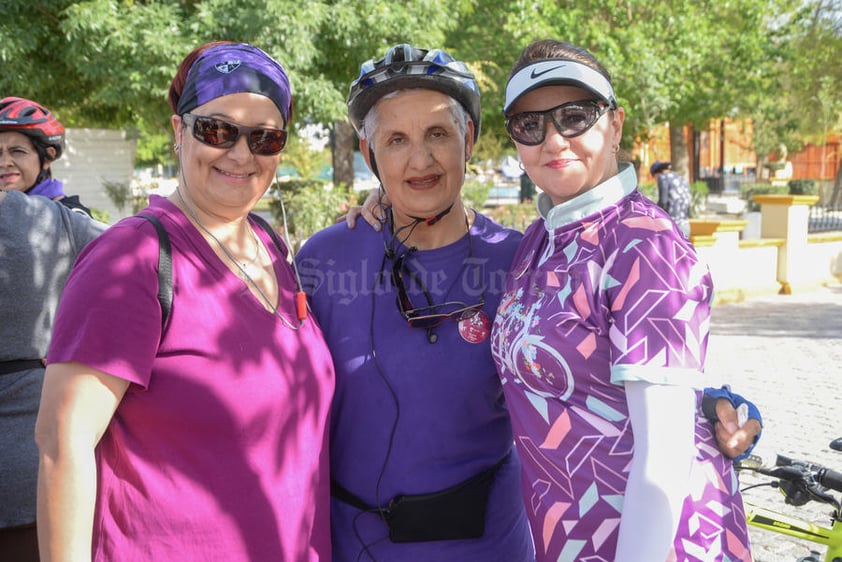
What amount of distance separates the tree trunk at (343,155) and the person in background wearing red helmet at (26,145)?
50.3 feet

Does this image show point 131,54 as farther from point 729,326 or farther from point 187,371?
point 187,371

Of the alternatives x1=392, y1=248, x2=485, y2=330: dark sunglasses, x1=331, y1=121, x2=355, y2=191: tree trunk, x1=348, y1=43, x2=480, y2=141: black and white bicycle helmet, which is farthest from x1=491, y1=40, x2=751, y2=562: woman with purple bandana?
x1=331, y1=121, x2=355, y2=191: tree trunk

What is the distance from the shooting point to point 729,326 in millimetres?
11648

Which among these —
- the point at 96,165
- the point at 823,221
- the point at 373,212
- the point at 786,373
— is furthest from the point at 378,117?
the point at 96,165

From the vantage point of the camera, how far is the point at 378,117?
2514 mm

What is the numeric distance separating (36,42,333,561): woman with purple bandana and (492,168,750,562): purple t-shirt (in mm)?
613

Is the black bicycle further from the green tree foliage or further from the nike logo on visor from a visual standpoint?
the green tree foliage

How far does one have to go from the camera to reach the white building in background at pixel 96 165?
17625 mm

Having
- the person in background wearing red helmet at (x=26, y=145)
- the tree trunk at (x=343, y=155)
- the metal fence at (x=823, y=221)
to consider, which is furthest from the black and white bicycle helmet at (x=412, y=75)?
the tree trunk at (x=343, y=155)

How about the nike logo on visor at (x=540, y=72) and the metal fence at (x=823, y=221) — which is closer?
the nike logo on visor at (x=540, y=72)

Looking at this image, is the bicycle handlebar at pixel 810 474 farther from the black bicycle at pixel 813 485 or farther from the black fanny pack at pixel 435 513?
the black fanny pack at pixel 435 513

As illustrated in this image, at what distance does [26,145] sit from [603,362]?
10.2ft

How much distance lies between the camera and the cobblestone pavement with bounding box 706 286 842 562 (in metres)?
5.48

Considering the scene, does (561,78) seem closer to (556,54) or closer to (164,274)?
(556,54)
